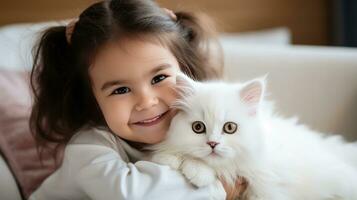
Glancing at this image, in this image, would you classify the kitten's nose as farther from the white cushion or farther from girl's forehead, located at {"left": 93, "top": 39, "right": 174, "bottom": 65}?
the white cushion

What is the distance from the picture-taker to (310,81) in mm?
1626

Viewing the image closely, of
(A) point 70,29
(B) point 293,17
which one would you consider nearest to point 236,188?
(A) point 70,29

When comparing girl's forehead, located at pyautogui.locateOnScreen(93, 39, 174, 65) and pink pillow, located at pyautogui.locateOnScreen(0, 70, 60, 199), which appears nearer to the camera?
girl's forehead, located at pyautogui.locateOnScreen(93, 39, 174, 65)

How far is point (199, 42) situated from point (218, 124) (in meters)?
0.51

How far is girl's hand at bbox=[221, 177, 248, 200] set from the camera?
1.04 metres

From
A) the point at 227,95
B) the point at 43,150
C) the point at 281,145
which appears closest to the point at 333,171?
the point at 281,145

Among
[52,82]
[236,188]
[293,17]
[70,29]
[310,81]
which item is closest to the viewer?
[236,188]

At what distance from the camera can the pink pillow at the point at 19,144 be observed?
56.6 inches

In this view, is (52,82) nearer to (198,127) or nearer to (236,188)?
(198,127)

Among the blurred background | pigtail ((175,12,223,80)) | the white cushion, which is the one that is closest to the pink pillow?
the white cushion

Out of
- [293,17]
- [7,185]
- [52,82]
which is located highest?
[52,82]

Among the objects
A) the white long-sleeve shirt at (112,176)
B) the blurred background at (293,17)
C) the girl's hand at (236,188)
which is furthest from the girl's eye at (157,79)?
the blurred background at (293,17)

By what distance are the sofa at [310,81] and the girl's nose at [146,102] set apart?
0.71m

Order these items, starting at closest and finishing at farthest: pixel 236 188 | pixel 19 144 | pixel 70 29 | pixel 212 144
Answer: pixel 212 144, pixel 236 188, pixel 70 29, pixel 19 144
